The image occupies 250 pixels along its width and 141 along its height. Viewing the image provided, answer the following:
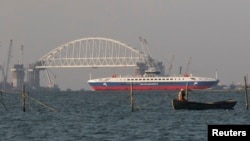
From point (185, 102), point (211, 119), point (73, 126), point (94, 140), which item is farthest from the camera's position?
point (185, 102)

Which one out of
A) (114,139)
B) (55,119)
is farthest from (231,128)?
(55,119)

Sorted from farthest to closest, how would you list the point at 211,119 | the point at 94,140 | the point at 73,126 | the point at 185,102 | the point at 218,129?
1. the point at 185,102
2. the point at 211,119
3. the point at 73,126
4. the point at 94,140
5. the point at 218,129

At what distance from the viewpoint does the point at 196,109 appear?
288 feet

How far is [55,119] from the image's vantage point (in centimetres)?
7606

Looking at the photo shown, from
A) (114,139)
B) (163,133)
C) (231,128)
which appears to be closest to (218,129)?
(231,128)

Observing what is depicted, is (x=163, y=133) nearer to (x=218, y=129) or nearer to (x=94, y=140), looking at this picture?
(x=94, y=140)

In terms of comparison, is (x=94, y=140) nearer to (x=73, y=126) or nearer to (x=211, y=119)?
(x=73, y=126)

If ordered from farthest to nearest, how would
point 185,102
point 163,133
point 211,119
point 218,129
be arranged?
point 185,102 → point 211,119 → point 163,133 → point 218,129

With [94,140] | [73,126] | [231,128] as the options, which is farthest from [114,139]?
[231,128]

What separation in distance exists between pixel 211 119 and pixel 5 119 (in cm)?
2144

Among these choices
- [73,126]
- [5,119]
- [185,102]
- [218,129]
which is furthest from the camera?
[185,102]

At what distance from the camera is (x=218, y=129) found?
33.9m

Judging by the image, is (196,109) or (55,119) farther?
(196,109)

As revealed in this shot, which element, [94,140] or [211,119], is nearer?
[94,140]
